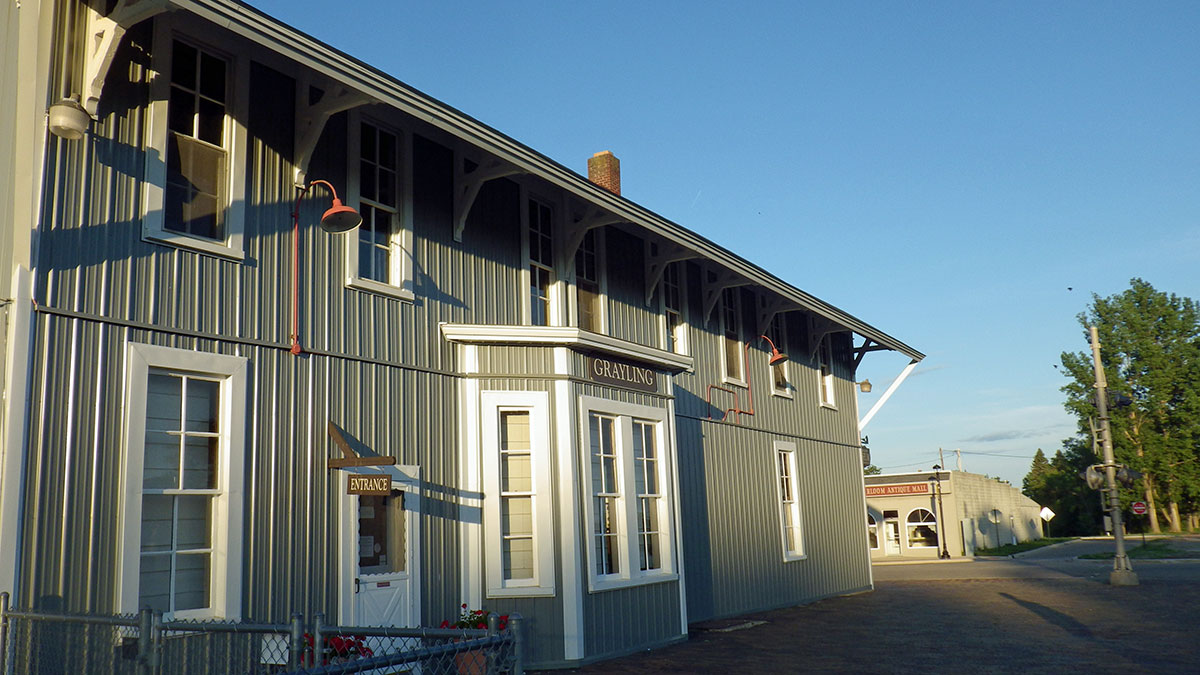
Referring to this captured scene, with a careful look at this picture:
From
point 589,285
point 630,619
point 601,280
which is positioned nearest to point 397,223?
point 589,285

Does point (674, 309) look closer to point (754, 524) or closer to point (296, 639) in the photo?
point (754, 524)

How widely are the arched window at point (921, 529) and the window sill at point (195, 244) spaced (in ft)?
139

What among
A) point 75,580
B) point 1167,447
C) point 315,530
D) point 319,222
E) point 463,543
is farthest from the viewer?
point 1167,447

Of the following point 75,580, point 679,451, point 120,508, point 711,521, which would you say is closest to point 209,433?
point 120,508

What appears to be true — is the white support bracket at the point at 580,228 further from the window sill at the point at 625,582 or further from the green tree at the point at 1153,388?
the green tree at the point at 1153,388

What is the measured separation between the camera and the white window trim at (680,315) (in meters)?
15.5

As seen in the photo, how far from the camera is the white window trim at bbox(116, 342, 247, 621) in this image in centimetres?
753

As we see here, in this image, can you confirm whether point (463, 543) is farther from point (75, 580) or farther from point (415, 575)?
point (75, 580)

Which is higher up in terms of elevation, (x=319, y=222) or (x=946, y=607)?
(x=319, y=222)

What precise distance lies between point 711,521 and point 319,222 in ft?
27.7

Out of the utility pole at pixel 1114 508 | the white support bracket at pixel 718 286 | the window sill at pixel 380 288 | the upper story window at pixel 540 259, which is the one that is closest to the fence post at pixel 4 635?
the window sill at pixel 380 288

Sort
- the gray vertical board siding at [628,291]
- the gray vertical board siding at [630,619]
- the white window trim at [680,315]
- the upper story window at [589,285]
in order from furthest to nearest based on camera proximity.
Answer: the white window trim at [680,315], the gray vertical board siding at [628,291], the upper story window at [589,285], the gray vertical board siding at [630,619]

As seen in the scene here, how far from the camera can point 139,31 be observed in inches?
324

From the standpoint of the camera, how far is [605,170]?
16.6m
